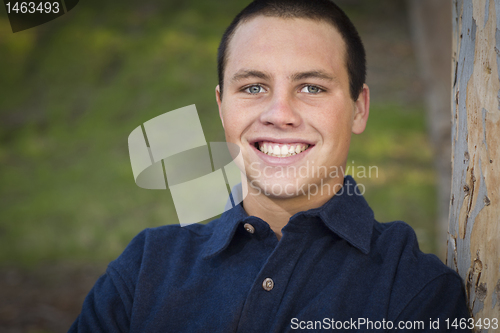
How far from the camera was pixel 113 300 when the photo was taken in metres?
1.31

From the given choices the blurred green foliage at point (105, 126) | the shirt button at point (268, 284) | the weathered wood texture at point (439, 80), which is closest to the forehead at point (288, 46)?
the shirt button at point (268, 284)

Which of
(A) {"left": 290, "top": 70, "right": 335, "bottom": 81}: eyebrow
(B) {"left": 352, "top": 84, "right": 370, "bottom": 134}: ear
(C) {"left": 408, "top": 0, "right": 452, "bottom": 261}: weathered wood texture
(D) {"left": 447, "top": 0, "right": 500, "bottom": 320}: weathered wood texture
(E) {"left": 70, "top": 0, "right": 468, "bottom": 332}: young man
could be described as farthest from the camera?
(C) {"left": 408, "top": 0, "right": 452, "bottom": 261}: weathered wood texture

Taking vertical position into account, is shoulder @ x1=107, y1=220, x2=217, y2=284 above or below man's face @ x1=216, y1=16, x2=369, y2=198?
below

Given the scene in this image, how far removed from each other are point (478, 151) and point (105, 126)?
4690mm

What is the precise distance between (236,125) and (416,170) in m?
3.89

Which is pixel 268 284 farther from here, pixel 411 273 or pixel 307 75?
pixel 307 75

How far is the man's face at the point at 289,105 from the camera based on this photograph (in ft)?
4.28

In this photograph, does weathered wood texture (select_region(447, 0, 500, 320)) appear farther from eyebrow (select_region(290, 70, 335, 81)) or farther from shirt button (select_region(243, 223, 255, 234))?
shirt button (select_region(243, 223, 255, 234))

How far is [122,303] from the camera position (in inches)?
51.6

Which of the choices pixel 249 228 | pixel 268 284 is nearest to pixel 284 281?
pixel 268 284

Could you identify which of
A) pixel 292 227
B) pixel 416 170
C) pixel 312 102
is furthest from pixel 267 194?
pixel 416 170

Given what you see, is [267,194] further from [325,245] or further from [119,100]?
[119,100]

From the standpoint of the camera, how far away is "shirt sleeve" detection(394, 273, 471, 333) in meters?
1.12

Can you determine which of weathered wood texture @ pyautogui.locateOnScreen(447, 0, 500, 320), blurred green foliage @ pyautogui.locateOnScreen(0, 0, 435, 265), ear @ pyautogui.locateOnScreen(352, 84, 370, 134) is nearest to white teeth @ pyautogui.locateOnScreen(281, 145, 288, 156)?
ear @ pyautogui.locateOnScreen(352, 84, 370, 134)
